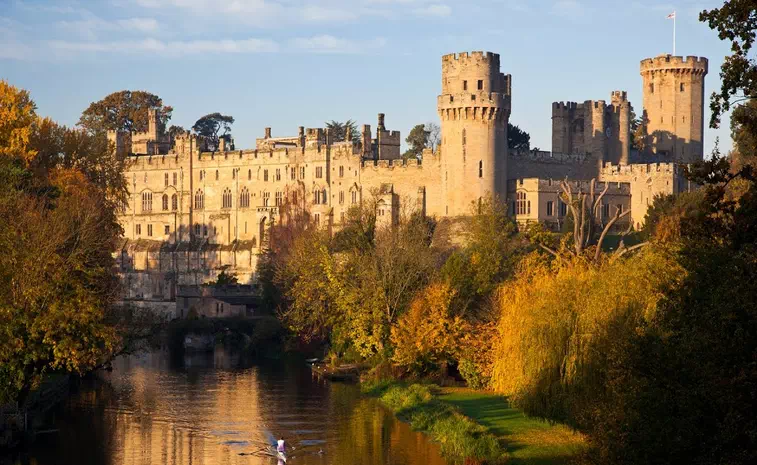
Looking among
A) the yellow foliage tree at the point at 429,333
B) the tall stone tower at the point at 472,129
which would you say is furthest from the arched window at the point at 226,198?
the yellow foliage tree at the point at 429,333

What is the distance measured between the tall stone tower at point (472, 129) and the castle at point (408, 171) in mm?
84

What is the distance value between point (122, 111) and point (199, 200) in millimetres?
27227

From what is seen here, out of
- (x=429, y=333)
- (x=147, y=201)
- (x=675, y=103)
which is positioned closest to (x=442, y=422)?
(x=429, y=333)

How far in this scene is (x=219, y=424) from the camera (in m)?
45.1

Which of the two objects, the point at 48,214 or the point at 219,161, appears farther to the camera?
the point at 219,161

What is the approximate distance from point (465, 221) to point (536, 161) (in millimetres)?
10297

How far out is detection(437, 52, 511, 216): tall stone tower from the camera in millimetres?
85562

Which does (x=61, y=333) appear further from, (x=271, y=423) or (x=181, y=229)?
(x=181, y=229)

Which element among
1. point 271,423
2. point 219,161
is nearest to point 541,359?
point 271,423

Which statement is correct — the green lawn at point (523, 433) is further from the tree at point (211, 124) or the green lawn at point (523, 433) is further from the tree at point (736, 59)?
the tree at point (211, 124)

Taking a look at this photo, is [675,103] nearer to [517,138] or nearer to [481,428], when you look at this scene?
[517,138]

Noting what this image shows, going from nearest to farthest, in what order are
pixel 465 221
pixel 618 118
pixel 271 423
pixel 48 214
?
1. pixel 271 423
2. pixel 48 214
3. pixel 465 221
4. pixel 618 118

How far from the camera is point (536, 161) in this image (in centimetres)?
9138

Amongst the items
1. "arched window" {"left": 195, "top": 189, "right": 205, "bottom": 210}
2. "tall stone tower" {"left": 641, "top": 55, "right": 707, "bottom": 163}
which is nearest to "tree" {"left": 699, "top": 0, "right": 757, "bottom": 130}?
"tall stone tower" {"left": 641, "top": 55, "right": 707, "bottom": 163}
